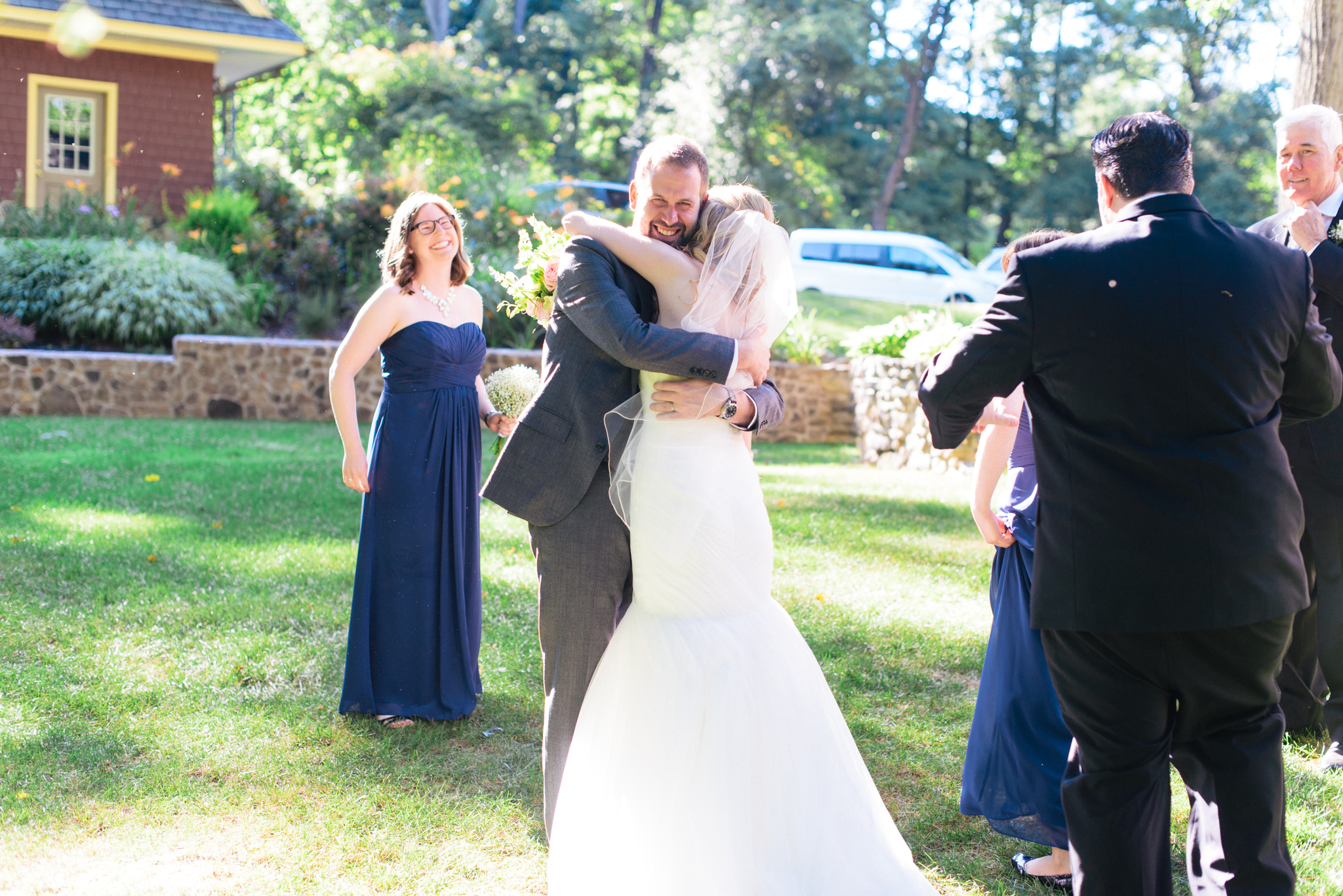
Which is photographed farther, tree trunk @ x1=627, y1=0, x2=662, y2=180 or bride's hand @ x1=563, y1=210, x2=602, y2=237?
tree trunk @ x1=627, y1=0, x2=662, y2=180

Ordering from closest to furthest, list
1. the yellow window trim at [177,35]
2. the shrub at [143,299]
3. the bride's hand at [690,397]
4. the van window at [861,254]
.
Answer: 1. the bride's hand at [690,397]
2. the shrub at [143,299]
3. the yellow window trim at [177,35]
4. the van window at [861,254]

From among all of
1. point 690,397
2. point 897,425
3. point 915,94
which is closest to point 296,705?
point 690,397

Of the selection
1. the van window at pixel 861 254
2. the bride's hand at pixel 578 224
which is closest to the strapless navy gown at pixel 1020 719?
the bride's hand at pixel 578 224

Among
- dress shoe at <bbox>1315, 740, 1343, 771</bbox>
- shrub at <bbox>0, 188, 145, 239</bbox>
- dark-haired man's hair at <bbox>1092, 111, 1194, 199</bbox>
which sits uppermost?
shrub at <bbox>0, 188, 145, 239</bbox>

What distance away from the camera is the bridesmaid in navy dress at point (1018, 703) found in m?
3.17

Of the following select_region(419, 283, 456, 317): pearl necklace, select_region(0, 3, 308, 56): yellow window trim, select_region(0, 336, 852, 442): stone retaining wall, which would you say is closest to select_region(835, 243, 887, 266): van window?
select_region(0, 336, 852, 442): stone retaining wall

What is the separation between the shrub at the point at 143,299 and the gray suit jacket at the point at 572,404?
11.3 m

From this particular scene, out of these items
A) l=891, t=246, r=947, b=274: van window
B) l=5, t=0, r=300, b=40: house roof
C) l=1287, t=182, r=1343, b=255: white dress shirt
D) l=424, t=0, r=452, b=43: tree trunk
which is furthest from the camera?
l=424, t=0, r=452, b=43: tree trunk

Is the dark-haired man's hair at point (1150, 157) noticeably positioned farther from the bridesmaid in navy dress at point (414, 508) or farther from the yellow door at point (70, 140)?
the yellow door at point (70, 140)

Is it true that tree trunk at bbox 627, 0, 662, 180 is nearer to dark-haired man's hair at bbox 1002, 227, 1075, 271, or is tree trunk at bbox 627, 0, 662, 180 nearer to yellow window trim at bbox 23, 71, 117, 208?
yellow window trim at bbox 23, 71, 117, 208

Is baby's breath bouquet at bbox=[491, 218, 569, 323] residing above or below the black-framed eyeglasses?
below

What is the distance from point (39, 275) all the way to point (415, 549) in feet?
36.8

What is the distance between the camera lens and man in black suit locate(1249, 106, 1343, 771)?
397 cm

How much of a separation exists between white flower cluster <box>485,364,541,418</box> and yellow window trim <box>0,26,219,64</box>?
16.2 metres
